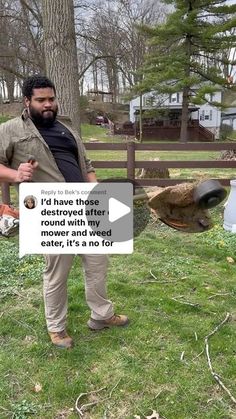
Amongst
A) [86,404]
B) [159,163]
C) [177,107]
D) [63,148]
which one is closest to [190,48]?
[177,107]

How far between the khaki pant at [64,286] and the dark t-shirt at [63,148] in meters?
0.52

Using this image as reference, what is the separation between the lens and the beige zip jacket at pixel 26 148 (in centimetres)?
230

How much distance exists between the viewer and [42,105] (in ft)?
7.64

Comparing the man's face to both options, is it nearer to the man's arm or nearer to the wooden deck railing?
the man's arm

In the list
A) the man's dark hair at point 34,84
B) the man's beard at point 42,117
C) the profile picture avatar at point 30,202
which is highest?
the man's dark hair at point 34,84

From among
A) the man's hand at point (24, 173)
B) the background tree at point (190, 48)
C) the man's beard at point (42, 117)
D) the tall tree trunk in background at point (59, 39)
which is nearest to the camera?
the man's hand at point (24, 173)

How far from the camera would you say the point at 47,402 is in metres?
2.20

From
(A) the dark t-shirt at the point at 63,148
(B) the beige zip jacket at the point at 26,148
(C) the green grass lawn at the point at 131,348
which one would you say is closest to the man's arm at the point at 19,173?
(B) the beige zip jacket at the point at 26,148

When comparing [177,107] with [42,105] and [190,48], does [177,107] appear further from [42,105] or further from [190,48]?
[42,105]

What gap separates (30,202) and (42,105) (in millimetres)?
585

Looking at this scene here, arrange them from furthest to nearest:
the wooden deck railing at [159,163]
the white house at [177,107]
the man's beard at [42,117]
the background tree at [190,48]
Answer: the white house at [177,107] → the background tree at [190,48] → the wooden deck railing at [159,163] → the man's beard at [42,117]

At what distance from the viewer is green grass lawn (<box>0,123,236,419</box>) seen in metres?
2.19

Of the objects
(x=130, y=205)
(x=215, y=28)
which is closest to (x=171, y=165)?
(x=130, y=205)

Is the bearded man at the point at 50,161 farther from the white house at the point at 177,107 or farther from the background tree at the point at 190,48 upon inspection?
the white house at the point at 177,107
